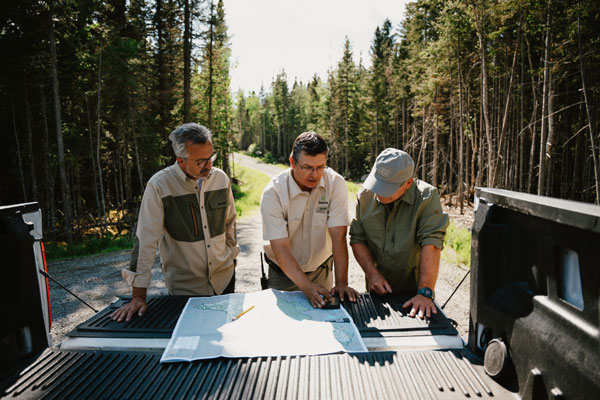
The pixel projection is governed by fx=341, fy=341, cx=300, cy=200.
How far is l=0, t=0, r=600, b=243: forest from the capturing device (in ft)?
31.7

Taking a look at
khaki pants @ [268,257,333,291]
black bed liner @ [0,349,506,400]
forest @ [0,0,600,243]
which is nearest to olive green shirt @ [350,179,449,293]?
khaki pants @ [268,257,333,291]

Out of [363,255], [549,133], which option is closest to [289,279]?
[363,255]

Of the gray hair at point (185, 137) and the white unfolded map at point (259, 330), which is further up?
the gray hair at point (185, 137)

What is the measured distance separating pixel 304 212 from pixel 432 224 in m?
0.97

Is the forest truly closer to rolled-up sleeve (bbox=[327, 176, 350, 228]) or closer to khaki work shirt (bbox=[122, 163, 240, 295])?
rolled-up sleeve (bbox=[327, 176, 350, 228])

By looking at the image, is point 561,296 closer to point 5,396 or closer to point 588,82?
point 5,396

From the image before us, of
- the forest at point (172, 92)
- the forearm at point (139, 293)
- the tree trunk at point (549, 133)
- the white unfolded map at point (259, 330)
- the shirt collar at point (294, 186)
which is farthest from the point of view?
the forest at point (172, 92)

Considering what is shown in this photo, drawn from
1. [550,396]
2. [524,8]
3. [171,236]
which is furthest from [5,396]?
[524,8]

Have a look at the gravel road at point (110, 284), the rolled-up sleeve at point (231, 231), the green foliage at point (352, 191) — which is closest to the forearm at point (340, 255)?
the rolled-up sleeve at point (231, 231)

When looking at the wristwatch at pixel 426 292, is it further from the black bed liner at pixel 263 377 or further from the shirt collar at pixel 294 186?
the shirt collar at pixel 294 186

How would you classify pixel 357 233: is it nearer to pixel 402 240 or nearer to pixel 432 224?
pixel 402 240

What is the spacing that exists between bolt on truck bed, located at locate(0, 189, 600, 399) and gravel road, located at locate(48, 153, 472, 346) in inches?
120

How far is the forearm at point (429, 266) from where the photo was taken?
7.09 feet

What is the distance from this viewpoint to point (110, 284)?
19.7 feet
